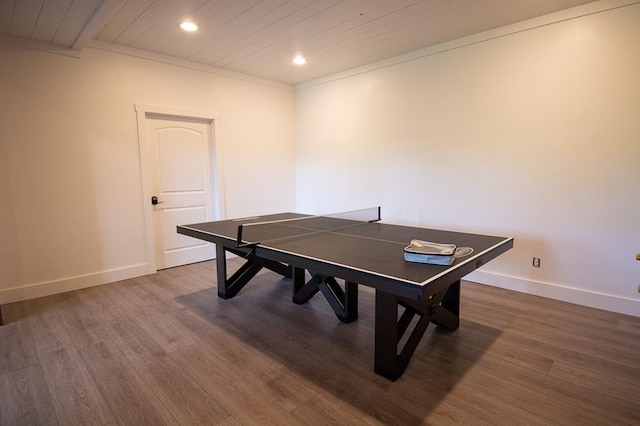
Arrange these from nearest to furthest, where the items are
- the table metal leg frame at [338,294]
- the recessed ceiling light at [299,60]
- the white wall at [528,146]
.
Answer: the table metal leg frame at [338,294], the white wall at [528,146], the recessed ceiling light at [299,60]

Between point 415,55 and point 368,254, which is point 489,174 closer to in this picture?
point 415,55

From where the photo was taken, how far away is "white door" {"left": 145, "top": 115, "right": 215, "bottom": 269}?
427 cm

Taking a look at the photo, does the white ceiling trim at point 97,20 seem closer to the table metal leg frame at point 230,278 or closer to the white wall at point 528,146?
the table metal leg frame at point 230,278

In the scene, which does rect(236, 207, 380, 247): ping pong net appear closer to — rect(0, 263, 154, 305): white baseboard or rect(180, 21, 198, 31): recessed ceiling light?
rect(0, 263, 154, 305): white baseboard

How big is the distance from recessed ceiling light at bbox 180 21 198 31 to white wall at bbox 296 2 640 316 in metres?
2.27

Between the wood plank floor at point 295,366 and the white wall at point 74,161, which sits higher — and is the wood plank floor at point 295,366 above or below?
below

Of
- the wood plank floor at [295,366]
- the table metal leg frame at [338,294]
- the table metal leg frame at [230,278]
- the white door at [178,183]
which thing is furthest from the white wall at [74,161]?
the table metal leg frame at [338,294]

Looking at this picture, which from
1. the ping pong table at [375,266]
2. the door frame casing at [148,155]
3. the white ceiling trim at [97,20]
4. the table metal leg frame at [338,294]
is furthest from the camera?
the door frame casing at [148,155]

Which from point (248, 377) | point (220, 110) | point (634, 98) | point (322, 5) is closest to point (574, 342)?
point (634, 98)

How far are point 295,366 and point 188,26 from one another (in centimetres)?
324

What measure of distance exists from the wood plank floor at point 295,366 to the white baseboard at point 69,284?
0.16 m

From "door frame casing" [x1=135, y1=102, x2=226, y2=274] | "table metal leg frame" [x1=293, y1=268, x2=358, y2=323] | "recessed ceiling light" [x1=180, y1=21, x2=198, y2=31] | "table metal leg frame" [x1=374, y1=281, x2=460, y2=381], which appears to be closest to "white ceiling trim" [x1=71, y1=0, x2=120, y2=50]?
"recessed ceiling light" [x1=180, y1=21, x2=198, y2=31]

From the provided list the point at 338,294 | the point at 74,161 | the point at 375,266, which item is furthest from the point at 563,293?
the point at 74,161

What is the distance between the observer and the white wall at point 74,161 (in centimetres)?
328
